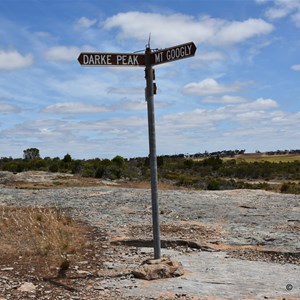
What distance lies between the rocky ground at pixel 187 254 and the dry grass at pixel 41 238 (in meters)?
0.36

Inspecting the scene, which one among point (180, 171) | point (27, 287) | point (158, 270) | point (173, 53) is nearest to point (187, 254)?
point (158, 270)

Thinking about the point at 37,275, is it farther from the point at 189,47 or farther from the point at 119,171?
the point at 119,171

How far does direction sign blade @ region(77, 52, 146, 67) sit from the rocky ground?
332 centimetres

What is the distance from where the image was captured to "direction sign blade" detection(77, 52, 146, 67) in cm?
752

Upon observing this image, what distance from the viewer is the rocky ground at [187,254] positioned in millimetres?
6656

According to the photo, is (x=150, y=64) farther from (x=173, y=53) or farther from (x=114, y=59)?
(x=114, y=59)

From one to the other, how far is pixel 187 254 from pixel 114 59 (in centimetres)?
401

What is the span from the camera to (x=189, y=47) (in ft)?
23.1

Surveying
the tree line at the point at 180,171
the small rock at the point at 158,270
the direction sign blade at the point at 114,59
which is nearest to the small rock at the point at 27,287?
the small rock at the point at 158,270

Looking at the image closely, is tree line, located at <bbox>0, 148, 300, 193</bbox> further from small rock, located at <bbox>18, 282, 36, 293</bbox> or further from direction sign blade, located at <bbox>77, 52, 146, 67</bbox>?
small rock, located at <bbox>18, 282, 36, 293</bbox>

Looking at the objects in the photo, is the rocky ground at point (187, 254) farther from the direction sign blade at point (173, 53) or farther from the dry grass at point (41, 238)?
the direction sign blade at point (173, 53)

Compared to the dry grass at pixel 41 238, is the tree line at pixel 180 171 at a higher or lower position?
higher

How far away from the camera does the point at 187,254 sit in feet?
30.1

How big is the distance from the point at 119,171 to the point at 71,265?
35.2 m
